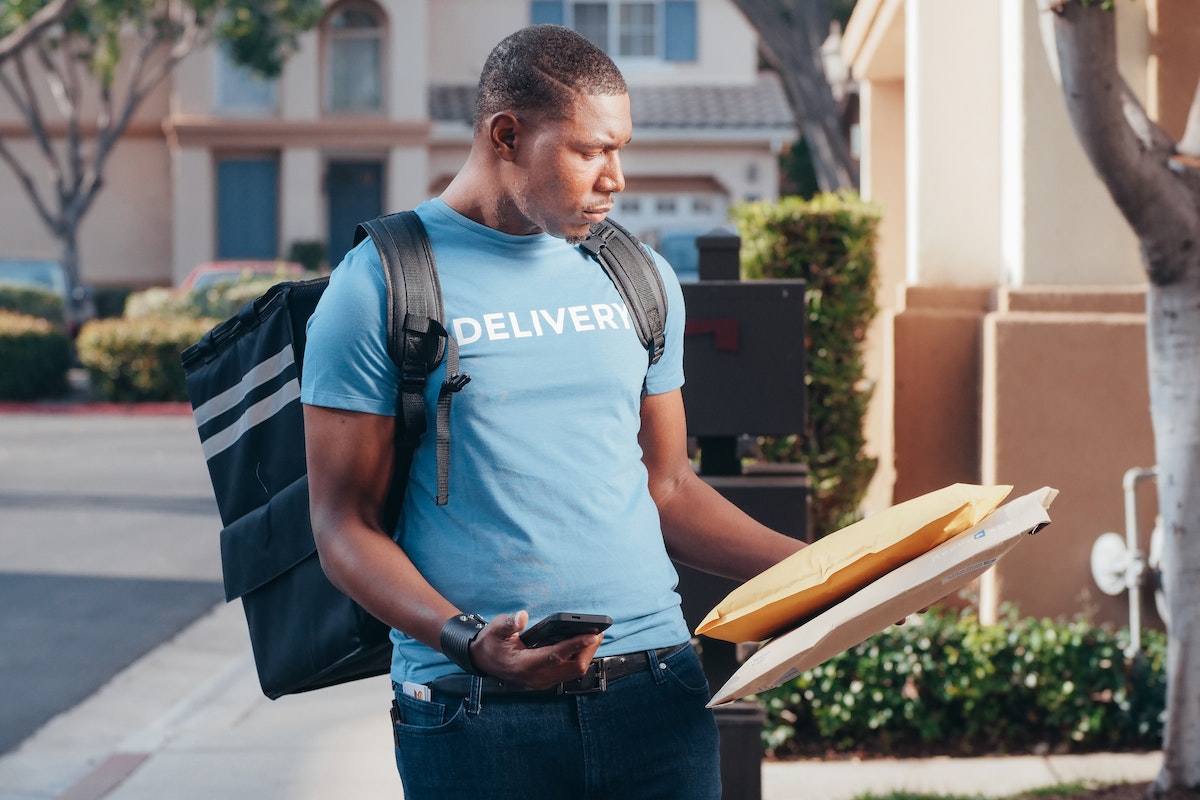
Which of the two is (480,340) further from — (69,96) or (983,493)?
(69,96)

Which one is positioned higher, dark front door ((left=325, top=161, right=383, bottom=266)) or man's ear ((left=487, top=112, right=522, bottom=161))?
dark front door ((left=325, top=161, right=383, bottom=266))

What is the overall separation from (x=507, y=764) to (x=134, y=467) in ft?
40.7

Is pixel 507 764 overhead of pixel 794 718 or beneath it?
overhead

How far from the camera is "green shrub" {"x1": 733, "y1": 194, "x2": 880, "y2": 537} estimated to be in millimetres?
6980

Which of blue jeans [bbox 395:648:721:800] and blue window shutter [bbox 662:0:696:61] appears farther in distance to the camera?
blue window shutter [bbox 662:0:696:61]

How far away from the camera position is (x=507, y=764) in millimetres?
2268

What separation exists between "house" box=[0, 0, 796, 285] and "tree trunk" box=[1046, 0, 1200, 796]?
2489 cm

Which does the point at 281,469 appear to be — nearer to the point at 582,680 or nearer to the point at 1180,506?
the point at 582,680

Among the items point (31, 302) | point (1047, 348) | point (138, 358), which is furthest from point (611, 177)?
point (31, 302)

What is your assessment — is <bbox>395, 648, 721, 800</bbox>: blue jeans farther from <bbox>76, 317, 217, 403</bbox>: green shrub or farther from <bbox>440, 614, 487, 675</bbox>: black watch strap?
<bbox>76, 317, 217, 403</bbox>: green shrub

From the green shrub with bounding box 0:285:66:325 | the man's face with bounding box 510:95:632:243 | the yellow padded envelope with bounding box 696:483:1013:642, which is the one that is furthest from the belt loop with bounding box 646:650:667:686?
the green shrub with bounding box 0:285:66:325

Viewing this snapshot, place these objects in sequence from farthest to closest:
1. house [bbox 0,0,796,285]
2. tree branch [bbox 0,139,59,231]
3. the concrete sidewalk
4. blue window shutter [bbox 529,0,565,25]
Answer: blue window shutter [bbox 529,0,565,25]
house [bbox 0,0,796,285]
tree branch [bbox 0,139,59,231]
the concrete sidewalk

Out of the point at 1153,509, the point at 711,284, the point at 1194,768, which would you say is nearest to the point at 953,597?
the point at 1153,509

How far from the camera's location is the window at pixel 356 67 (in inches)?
1200
